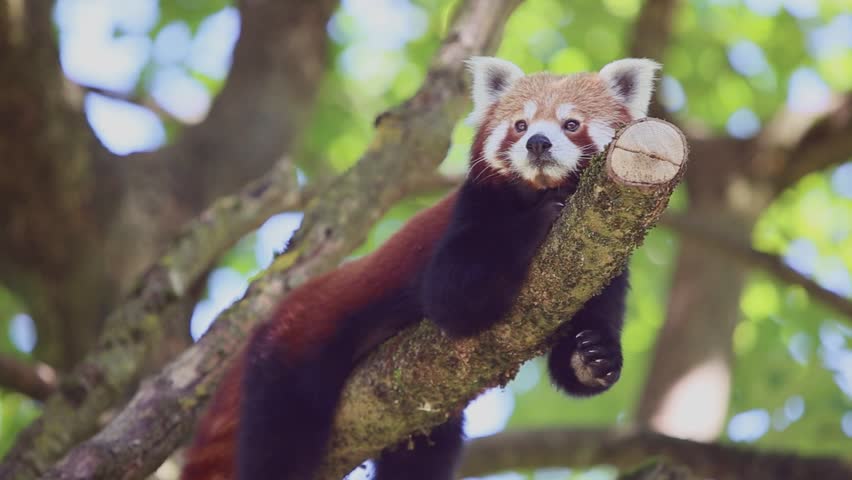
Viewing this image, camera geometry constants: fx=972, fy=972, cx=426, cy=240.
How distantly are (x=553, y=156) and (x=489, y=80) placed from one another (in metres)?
0.93

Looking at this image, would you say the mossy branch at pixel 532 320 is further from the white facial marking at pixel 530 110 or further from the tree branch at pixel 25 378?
the tree branch at pixel 25 378

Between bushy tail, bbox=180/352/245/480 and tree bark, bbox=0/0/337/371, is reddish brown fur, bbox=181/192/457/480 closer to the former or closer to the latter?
bushy tail, bbox=180/352/245/480

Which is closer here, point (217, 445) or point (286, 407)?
point (286, 407)

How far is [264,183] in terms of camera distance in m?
5.09

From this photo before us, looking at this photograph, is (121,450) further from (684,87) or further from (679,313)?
(684,87)

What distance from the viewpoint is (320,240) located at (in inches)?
185

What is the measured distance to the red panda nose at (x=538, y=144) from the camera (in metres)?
3.54

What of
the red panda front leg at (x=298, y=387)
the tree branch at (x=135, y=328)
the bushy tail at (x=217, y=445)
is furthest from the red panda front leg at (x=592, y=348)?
the tree branch at (x=135, y=328)

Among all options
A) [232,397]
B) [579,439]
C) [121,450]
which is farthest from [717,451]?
[121,450]

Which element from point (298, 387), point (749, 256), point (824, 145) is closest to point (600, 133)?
point (298, 387)

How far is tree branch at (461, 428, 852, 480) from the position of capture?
5000 millimetres

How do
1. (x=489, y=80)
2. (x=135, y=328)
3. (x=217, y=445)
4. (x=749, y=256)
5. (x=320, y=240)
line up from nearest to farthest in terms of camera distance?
(x=217, y=445) < (x=489, y=80) < (x=135, y=328) < (x=320, y=240) < (x=749, y=256)

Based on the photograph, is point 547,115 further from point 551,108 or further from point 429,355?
point 429,355

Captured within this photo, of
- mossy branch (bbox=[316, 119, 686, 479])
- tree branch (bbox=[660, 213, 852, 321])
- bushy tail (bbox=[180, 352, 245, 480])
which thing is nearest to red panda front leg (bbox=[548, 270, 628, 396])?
mossy branch (bbox=[316, 119, 686, 479])
